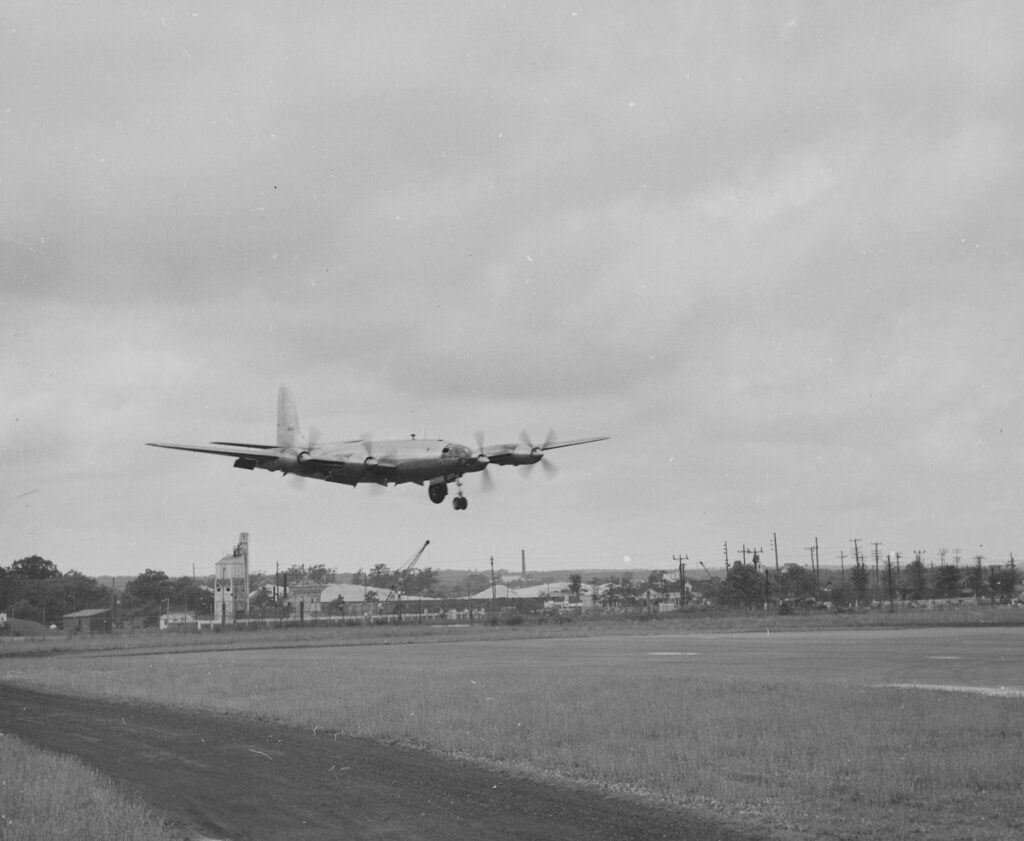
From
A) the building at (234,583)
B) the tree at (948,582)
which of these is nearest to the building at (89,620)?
the building at (234,583)

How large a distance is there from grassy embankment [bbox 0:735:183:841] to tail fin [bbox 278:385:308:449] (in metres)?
24.7

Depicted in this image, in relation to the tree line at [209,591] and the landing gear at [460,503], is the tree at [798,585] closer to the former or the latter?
the tree line at [209,591]

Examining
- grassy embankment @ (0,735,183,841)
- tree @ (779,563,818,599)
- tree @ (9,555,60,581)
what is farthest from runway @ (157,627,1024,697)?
tree @ (9,555,60,581)

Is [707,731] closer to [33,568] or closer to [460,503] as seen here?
[460,503]

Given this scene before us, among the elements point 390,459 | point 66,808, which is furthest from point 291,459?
point 66,808

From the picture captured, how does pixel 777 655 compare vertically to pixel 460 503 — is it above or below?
below

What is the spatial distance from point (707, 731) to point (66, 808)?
13410 mm

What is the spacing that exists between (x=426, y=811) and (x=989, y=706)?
16.0 m

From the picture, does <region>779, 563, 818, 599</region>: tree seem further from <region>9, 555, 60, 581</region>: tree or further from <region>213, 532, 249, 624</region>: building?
<region>9, 555, 60, 581</region>: tree

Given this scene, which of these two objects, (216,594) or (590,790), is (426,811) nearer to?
(590,790)

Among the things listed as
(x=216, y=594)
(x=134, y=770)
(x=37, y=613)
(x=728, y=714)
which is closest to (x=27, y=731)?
(x=134, y=770)

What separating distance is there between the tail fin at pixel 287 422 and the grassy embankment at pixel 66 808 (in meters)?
24.7

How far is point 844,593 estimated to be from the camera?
15812 cm

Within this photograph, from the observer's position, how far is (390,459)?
3180 centimetres
